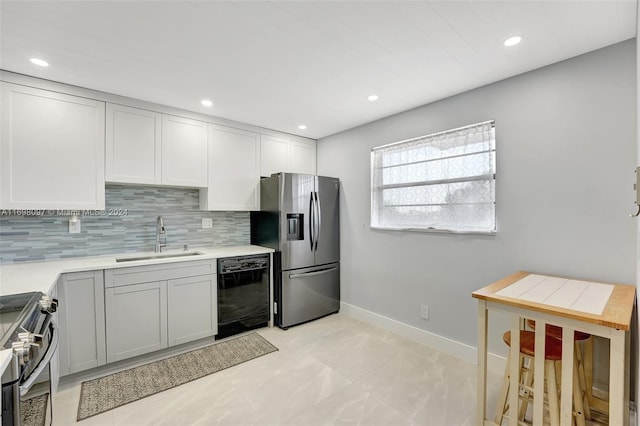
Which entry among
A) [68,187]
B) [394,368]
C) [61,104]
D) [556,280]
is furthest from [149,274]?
[556,280]

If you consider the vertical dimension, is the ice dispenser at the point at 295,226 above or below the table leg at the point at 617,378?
above

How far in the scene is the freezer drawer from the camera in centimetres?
324

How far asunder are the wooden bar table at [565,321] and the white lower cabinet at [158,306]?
7.77ft

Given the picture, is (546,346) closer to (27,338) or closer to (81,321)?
(27,338)

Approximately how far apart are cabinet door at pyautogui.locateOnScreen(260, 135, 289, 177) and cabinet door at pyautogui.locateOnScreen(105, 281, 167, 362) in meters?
1.74

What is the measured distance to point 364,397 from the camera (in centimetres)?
204

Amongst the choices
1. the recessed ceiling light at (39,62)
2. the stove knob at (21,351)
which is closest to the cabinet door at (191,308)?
the stove knob at (21,351)

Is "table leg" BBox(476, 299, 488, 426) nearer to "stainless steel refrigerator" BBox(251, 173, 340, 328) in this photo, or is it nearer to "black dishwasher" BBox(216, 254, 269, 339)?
"stainless steel refrigerator" BBox(251, 173, 340, 328)

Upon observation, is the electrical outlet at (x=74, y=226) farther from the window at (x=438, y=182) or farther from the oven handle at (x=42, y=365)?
the window at (x=438, y=182)

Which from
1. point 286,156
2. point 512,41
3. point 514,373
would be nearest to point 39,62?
point 286,156

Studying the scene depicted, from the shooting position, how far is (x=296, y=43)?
182 centimetres

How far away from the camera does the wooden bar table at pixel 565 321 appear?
1.27m

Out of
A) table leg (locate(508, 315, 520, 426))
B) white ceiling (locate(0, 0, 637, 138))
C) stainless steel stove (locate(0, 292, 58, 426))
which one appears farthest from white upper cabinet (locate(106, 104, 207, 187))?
table leg (locate(508, 315, 520, 426))

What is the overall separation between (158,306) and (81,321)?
0.53 meters
